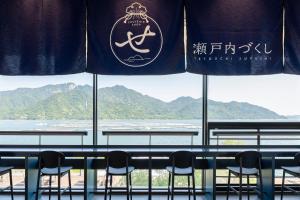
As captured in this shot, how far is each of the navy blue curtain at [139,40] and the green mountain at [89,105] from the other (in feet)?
1.99

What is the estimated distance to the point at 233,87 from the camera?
436cm

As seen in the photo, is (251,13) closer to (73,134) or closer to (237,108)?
(237,108)

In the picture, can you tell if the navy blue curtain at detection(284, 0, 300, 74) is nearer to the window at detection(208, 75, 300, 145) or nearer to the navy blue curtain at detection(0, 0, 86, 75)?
the window at detection(208, 75, 300, 145)

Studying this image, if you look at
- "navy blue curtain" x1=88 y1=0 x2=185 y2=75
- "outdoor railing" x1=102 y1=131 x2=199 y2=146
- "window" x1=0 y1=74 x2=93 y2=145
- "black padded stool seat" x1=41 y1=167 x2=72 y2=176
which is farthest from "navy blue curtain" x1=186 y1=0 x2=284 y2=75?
"black padded stool seat" x1=41 y1=167 x2=72 y2=176

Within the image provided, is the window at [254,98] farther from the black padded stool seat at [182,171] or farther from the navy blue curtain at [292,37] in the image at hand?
the black padded stool seat at [182,171]

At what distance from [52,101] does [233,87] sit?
2.99 m

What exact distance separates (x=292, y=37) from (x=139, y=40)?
2177mm

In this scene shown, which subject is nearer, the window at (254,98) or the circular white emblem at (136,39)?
the circular white emblem at (136,39)

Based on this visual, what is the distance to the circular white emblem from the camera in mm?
3727

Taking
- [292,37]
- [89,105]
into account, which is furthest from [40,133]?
[292,37]

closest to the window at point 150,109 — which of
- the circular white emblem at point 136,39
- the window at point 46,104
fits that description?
the window at point 46,104

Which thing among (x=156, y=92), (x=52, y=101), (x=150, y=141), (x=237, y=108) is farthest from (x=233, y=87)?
(x=52, y=101)

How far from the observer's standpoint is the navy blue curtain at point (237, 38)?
369 cm

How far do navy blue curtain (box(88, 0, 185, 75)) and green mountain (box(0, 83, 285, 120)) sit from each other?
606mm
